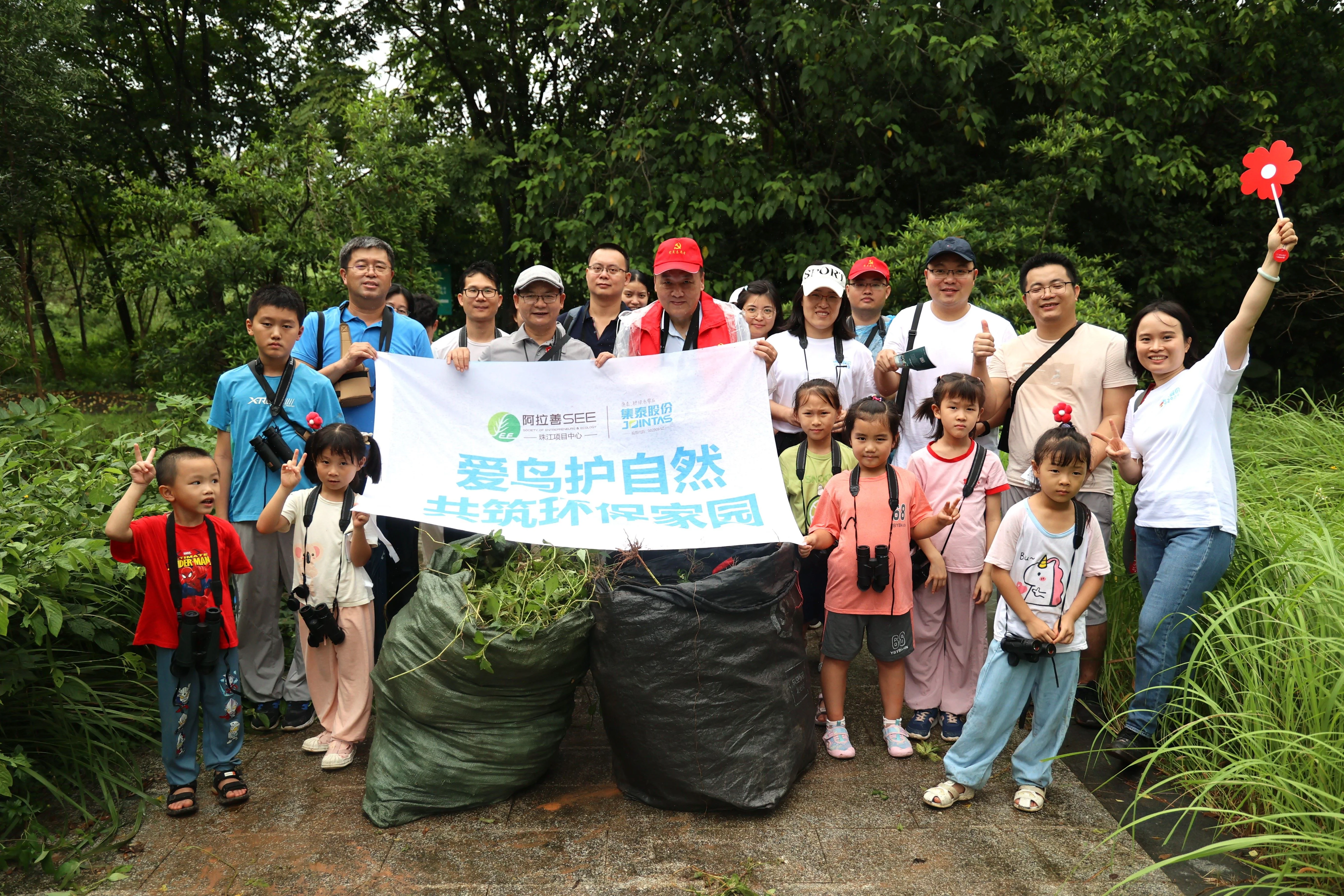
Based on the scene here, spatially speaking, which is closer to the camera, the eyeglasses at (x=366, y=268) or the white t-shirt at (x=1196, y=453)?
the white t-shirt at (x=1196, y=453)

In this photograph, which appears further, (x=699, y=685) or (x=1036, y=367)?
(x=1036, y=367)

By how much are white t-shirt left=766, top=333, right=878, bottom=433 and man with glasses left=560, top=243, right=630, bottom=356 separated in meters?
0.88

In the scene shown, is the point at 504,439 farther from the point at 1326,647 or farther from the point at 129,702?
the point at 1326,647

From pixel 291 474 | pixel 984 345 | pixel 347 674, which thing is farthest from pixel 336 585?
pixel 984 345

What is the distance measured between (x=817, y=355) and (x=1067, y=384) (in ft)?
3.58

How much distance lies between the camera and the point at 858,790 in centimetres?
352

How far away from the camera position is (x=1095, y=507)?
3912mm

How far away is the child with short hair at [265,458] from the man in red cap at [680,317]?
1383 mm

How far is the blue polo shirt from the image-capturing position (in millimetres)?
4383

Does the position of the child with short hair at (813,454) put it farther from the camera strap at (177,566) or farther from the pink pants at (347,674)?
the camera strap at (177,566)

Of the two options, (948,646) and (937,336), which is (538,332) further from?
(948,646)

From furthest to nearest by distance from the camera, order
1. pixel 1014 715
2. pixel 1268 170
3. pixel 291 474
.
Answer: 1. pixel 291 474
2. pixel 1268 170
3. pixel 1014 715

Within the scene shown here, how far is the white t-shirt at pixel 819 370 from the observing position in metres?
4.32

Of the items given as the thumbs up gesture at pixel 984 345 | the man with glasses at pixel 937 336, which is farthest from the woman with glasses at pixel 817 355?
the thumbs up gesture at pixel 984 345
